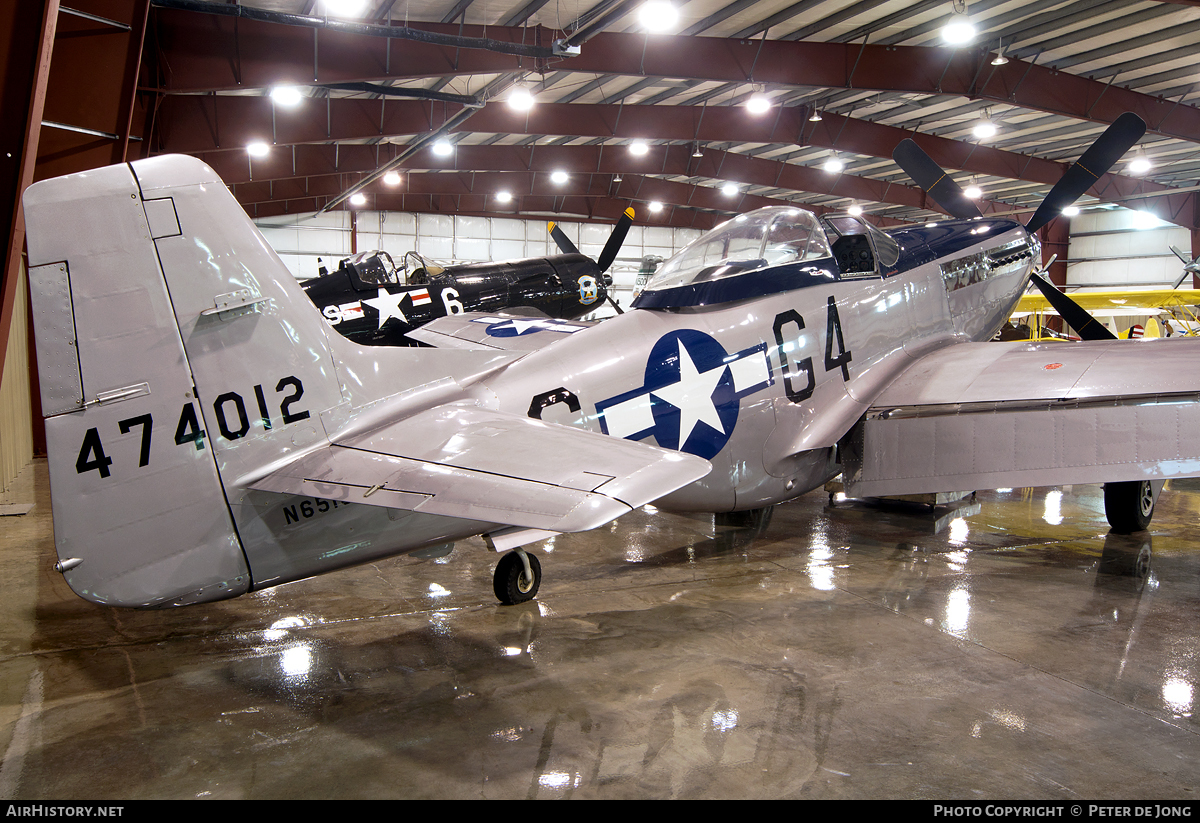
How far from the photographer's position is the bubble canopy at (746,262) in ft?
18.5

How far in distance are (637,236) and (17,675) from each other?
36.1m

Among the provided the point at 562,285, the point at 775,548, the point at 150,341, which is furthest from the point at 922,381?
the point at 562,285

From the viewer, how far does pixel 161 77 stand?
12562mm

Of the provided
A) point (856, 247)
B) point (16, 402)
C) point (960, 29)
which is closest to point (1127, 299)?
point (960, 29)

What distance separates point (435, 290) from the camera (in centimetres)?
1268

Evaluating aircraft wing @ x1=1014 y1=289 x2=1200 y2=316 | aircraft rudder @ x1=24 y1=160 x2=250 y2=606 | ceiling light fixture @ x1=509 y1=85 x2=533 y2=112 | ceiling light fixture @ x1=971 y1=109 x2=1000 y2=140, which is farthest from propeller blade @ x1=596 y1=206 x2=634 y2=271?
aircraft rudder @ x1=24 y1=160 x2=250 y2=606

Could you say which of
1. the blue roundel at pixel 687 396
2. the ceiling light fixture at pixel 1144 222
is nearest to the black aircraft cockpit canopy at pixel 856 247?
the blue roundel at pixel 687 396

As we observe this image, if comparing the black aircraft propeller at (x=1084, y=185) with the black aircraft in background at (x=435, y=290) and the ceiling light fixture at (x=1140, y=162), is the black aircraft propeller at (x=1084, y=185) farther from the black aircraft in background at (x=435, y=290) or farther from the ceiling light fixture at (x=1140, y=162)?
the ceiling light fixture at (x=1140, y=162)

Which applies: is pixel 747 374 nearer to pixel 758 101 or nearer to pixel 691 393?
pixel 691 393

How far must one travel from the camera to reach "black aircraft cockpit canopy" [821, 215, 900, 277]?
6.43 metres

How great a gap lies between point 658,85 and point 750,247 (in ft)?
44.2

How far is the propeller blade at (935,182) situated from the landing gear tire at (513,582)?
687 centimetres
